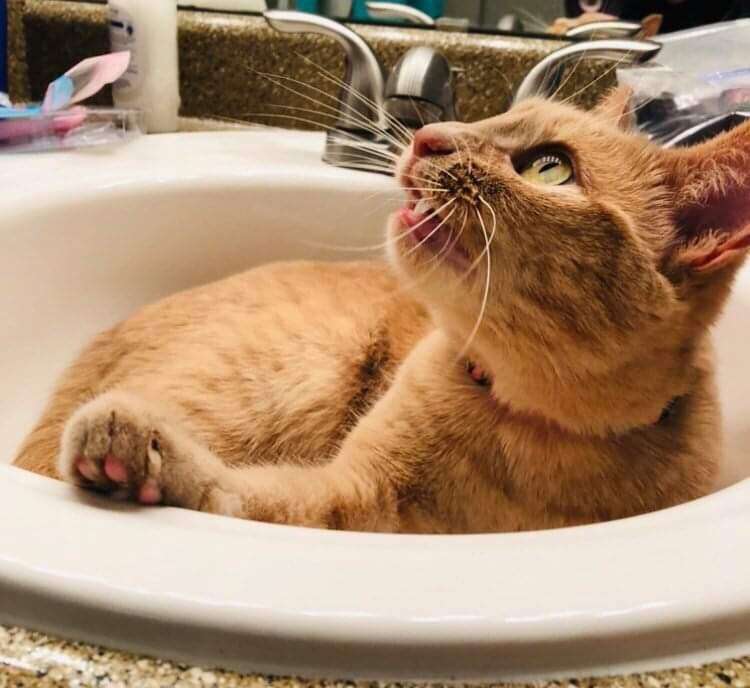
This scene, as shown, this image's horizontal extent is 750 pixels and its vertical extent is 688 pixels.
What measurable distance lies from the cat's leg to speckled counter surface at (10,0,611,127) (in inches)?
33.3

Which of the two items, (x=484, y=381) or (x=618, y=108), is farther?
(x=618, y=108)

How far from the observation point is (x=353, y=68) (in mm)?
1179

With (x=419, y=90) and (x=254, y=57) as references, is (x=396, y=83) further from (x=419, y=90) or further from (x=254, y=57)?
(x=254, y=57)

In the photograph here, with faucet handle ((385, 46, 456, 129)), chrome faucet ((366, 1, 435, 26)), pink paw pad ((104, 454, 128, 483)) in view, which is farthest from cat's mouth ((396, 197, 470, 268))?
chrome faucet ((366, 1, 435, 26))

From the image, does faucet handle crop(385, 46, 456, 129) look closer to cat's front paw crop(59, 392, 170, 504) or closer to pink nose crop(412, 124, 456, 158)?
pink nose crop(412, 124, 456, 158)

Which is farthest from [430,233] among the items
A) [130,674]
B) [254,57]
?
[254,57]

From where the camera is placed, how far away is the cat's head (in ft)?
2.08

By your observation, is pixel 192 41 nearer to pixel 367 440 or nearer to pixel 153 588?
pixel 367 440

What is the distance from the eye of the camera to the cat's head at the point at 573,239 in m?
0.63

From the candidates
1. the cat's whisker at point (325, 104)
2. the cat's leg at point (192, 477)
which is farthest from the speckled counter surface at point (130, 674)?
the cat's whisker at point (325, 104)

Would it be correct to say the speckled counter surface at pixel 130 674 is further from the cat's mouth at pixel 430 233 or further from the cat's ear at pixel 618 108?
the cat's ear at pixel 618 108

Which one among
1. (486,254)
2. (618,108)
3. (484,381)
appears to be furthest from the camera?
(618,108)

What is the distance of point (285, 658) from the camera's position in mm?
339

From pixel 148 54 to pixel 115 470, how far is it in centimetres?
95
